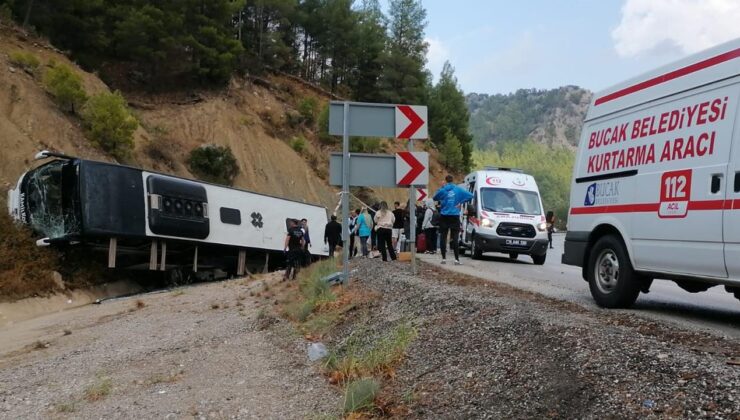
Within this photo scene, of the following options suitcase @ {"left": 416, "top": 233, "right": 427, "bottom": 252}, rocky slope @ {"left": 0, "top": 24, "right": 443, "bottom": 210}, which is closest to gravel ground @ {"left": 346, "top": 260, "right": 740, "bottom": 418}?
suitcase @ {"left": 416, "top": 233, "right": 427, "bottom": 252}

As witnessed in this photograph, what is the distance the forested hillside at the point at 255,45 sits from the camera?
3475 centimetres

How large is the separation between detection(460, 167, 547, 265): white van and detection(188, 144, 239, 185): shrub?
20.3 metres

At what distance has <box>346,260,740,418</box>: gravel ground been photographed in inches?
141

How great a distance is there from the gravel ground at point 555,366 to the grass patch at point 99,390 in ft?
9.33

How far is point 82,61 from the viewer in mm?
34781

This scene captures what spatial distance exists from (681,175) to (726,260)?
1.02 metres

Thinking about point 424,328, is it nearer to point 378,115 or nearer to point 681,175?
point 681,175

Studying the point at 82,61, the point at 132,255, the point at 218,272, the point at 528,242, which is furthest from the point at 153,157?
the point at 528,242

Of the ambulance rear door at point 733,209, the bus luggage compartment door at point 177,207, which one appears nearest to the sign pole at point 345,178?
the ambulance rear door at point 733,209

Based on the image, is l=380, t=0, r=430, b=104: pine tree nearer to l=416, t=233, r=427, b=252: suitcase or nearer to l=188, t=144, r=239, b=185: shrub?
l=188, t=144, r=239, b=185: shrub

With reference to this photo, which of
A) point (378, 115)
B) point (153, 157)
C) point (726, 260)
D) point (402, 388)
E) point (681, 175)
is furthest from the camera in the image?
point (153, 157)

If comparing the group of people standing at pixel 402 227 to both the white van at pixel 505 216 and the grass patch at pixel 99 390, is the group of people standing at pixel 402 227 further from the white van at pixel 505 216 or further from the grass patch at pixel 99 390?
the grass patch at pixel 99 390

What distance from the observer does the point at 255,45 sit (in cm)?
4888

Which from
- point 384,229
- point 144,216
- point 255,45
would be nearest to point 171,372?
point 384,229
